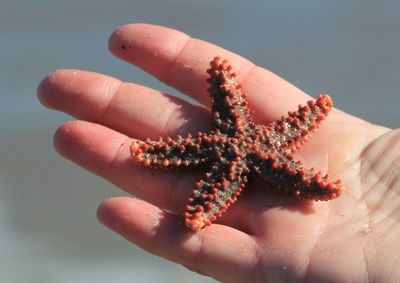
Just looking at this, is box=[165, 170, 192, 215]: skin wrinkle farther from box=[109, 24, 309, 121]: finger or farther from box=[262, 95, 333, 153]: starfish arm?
box=[109, 24, 309, 121]: finger

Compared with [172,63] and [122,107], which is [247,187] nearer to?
[122,107]

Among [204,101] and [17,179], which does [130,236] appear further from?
[17,179]

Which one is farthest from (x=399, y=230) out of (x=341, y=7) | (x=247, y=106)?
(x=341, y=7)

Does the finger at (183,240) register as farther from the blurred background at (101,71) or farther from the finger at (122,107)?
the blurred background at (101,71)

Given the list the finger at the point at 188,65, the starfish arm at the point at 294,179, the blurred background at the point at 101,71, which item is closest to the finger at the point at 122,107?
the finger at the point at 188,65

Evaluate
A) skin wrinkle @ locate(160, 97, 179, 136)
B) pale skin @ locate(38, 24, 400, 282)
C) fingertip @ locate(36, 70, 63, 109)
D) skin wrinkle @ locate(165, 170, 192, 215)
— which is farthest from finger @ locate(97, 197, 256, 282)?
fingertip @ locate(36, 70, 63, 109)

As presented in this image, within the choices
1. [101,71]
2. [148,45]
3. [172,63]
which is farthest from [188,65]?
[101,71]

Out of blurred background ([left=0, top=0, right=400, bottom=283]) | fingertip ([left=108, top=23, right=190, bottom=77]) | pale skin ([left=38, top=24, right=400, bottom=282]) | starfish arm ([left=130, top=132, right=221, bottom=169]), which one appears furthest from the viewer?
blurred background ([left=0, top=0, right=400, bottom=283])
